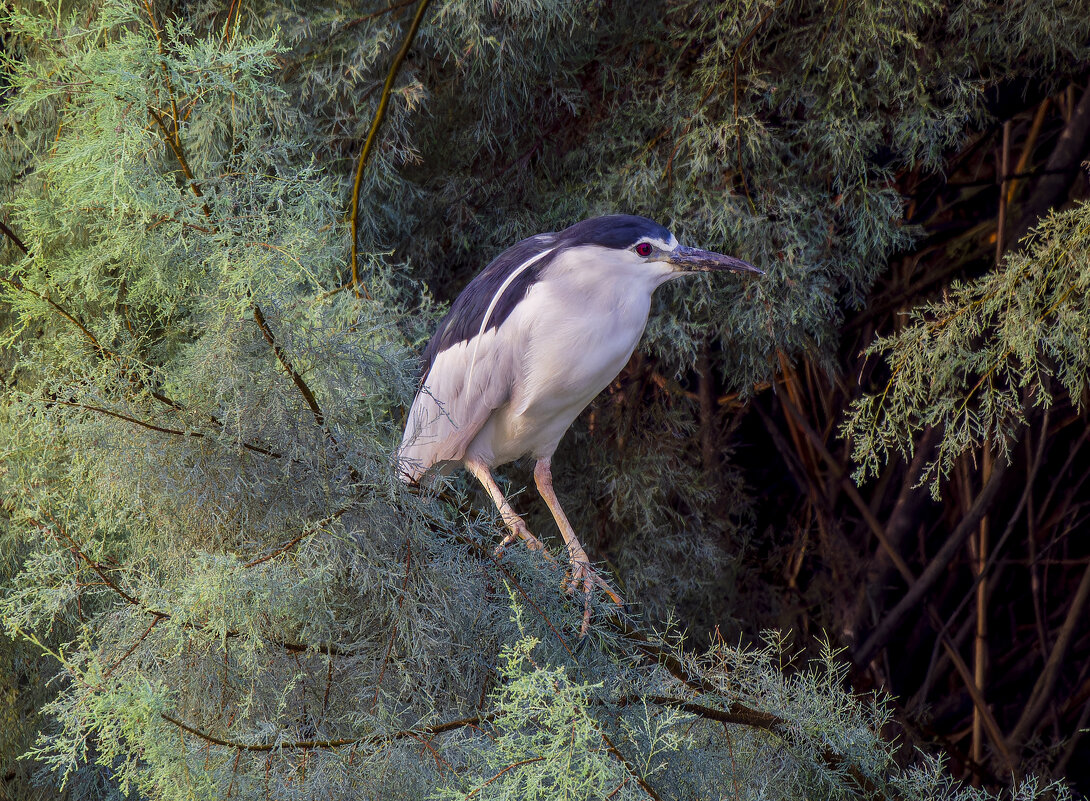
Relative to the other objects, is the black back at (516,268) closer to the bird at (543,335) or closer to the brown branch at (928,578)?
the bird at (543,335)

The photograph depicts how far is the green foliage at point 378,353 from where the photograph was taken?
2.77 feet

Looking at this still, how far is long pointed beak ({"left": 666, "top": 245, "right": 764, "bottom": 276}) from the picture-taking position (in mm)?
1450

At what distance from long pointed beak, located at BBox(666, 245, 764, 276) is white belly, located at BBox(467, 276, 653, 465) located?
7 cm

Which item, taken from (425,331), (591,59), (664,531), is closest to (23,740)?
(425,331)

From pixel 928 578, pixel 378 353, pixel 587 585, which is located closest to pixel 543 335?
pixel 587 585

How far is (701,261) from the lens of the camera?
4.75 feet

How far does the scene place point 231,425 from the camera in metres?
0.85

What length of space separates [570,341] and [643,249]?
18 centimetres

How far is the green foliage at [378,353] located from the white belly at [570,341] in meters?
0.27

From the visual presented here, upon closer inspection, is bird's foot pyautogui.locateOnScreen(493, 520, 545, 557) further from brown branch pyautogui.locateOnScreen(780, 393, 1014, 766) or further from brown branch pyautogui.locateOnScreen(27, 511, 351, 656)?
brown branch pyautogui.locateOnScreen(780, 393, 1014, 766)

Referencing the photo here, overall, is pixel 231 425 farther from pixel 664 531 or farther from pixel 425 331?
pixel 664 531

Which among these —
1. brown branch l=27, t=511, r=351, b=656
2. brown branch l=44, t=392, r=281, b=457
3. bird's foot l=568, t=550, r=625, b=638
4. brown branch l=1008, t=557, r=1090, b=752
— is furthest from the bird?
brown branch l=1008, t=557, r=1090, b=752

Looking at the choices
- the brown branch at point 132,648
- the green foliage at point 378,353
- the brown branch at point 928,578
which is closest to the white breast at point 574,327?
the green foliage at point 378,353

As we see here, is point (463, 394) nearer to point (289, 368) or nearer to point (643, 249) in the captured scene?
point (643, 249)
